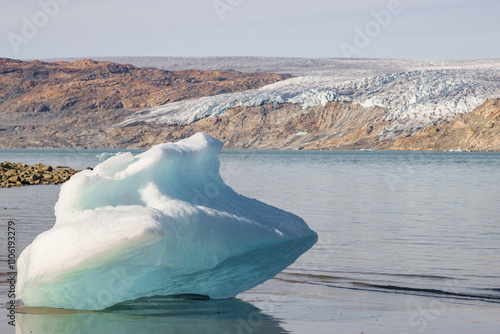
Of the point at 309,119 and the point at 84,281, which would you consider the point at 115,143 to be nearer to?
the point at 309,119

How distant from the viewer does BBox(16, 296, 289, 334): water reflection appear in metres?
6.94

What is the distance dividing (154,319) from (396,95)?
13609cm

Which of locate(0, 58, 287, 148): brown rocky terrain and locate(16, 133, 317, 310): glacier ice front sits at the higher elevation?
locate(16, 133, 317, 310): glacier ice front

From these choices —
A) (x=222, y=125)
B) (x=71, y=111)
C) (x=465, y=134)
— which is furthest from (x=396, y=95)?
(x=71, y=111)

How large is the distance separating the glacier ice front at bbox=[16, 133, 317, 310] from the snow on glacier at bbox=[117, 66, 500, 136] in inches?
5015

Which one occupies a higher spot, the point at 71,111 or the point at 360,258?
the point at 360,258

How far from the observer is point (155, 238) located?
254 inches

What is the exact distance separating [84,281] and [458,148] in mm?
127719

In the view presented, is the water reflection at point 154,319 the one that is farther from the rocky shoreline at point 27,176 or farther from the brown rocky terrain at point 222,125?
the brown rocky terrain at point 222,125

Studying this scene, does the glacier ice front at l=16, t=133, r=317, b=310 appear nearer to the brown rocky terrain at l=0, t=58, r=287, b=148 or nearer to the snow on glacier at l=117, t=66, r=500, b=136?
the snow on glacier at l=117, t=66, r=500, b=136

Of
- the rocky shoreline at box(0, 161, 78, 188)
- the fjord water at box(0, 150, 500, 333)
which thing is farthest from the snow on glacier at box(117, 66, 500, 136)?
the fjord water at box(0, 150, 500, 333)

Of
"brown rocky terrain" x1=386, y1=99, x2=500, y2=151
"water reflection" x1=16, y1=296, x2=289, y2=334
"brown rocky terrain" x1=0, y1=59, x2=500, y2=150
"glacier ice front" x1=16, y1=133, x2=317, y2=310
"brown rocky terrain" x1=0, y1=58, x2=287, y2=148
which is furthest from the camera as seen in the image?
"brown rocky terrain" x1=0, y1=58, x2=287, y2=148

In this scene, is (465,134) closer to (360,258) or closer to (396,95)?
(396,95)

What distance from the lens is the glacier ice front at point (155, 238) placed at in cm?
671
